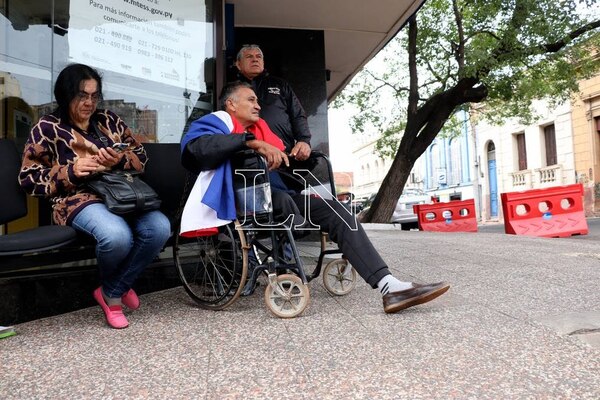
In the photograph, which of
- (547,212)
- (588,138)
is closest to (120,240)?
(547,212)

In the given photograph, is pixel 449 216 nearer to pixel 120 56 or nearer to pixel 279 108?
pixel 279 108

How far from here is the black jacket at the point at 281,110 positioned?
4387 millimetres

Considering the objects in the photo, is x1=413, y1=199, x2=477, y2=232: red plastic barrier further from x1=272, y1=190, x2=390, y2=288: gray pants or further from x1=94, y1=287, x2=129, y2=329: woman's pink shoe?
x1=94, y1=287, x2=129, y2=329: woman's pink shoe

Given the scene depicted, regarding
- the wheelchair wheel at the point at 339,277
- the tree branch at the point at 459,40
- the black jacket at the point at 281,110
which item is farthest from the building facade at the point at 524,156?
the wheelchair wheel at the point at 339,277

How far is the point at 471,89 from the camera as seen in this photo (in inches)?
494

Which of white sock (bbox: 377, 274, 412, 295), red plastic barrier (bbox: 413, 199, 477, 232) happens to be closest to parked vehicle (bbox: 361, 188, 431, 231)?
red plastic barrier (bbox: 413, 199, 477, 232)

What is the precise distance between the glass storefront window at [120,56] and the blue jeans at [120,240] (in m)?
1.44

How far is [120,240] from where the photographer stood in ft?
9.58

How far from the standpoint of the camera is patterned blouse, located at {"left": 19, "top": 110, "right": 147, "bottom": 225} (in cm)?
297

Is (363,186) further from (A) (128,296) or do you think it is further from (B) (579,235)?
(A) (128,296)

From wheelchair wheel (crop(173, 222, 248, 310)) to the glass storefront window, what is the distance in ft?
4.42

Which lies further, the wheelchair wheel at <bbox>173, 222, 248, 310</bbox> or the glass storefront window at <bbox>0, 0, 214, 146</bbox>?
the glass storefront window at <bbox>0, 0, 214, 146</bbox>

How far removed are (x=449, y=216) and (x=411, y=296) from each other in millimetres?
11171

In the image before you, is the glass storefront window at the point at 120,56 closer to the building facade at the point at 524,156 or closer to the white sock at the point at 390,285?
the white sock at the point at 390,285
